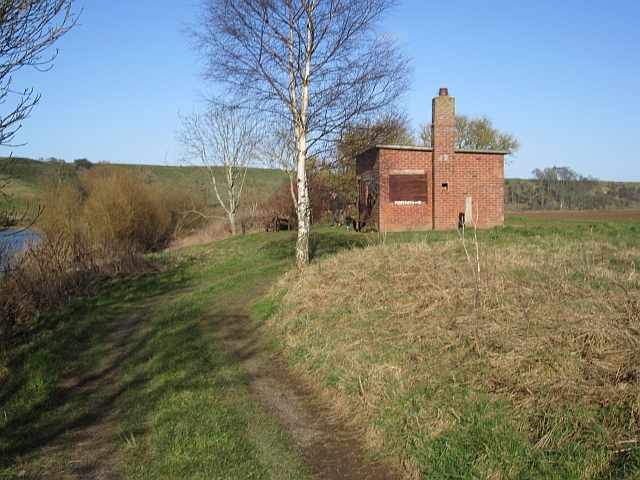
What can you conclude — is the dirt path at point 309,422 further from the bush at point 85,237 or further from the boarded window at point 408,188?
the boarded window at point 408,188

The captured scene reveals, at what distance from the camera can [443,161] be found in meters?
21.9

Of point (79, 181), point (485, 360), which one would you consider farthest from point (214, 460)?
point (79, 181)

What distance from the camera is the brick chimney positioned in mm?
21906

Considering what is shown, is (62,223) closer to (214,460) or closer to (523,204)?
(214,460)

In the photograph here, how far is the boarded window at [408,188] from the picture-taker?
21.9m

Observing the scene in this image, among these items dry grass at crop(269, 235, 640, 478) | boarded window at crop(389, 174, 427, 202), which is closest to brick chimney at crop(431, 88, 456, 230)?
boarded window at crop(389, 174, 427, 202)

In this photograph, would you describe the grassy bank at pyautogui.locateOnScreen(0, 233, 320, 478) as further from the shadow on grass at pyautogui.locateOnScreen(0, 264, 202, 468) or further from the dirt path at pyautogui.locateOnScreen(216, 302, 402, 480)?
the dirt path at pyautogui.locateOnScreen(216, 302, 402, 480)

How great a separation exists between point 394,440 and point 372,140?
9.93 meters

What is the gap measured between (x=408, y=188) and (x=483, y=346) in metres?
16.8

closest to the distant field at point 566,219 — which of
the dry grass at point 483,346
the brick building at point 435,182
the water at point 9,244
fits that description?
the brick building at point 435,182

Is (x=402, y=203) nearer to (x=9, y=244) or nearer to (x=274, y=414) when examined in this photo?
(x=9, y=244)

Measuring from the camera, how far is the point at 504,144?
175ft

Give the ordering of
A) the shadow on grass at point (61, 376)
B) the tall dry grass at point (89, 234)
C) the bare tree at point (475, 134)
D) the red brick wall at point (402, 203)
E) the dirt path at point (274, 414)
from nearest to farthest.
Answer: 1. the dirt path at point (274, 414)
2. the shadow on grass at point (61, 376)
3. the tall dry grass at point (89, 234)
4. the red brick wall at point (402, 203)
5. the bare tree at point (475, 134)

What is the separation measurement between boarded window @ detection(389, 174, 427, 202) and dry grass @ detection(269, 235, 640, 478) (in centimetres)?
1258
